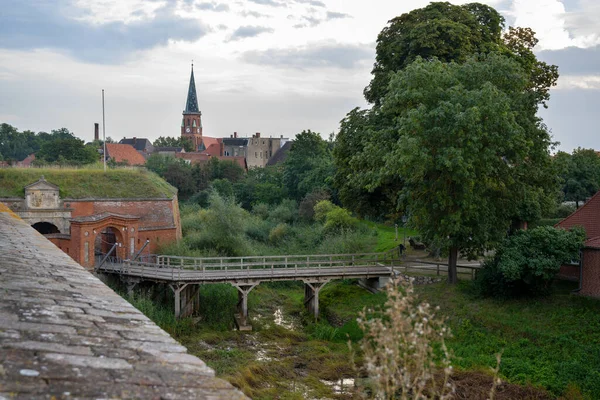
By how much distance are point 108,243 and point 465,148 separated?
19.0 meters

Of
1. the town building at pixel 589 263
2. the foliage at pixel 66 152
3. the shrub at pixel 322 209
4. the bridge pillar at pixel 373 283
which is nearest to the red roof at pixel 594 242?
the town building at pixel 589 263

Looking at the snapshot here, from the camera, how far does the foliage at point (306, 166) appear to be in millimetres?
51344

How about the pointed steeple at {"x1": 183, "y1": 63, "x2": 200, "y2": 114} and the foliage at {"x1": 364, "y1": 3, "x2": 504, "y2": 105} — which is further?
the pointed steeple at {"x1": 183, "y1": 63, "x2": 200, "y2": 114}

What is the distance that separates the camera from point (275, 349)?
22109 mm

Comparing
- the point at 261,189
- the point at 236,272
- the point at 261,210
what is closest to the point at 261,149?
the point at 261,189

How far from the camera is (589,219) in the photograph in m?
23.8

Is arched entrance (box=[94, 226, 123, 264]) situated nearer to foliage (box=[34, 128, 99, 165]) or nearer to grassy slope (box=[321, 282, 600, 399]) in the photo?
grassy slope (box=[321, 282, 600, 399])

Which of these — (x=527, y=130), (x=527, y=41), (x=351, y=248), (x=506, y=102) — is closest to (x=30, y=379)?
(x=506, y=102)

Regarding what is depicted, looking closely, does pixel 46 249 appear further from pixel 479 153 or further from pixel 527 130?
pixel 527 130

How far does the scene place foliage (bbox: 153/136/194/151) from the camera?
340 feet

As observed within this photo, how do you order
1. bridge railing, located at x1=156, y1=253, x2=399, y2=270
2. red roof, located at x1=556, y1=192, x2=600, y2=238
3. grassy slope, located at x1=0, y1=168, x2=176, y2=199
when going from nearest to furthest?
red roof, located at x1=556, y1=192, x2=600, y2=238 → bridge railing, located at x1=156, y1=253, x2=399, y2=270 → grassy slope, located at x1=0, y1=168, x2=176, y2=199

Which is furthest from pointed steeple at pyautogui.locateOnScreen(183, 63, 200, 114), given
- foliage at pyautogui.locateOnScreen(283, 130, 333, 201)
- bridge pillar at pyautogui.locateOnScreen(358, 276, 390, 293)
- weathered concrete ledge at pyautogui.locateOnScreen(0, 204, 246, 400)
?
weathered concrete ledge at pyautogui.locateOnScreen(0, 204, 246, 400)

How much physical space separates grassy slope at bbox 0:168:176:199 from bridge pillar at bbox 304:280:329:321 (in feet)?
36.3

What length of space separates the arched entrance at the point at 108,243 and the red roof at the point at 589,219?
2033cm
